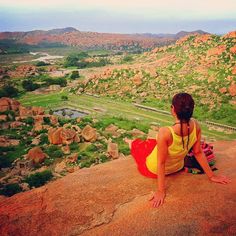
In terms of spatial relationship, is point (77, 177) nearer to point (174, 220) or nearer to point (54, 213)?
point (54, 213)

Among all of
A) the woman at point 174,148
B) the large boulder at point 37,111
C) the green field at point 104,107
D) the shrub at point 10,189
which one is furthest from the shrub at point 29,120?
the woman at point 174,148

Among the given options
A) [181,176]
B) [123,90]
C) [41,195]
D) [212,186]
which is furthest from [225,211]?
[123,90]

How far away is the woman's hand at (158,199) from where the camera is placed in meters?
4.35

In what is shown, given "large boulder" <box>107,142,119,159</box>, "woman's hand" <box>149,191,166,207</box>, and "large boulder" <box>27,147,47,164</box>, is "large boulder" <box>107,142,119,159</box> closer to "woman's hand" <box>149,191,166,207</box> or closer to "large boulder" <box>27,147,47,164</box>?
"large boulder" <box>27,147,47,164</box>

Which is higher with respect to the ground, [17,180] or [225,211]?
[225,211]

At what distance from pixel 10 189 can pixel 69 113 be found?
67.8ft

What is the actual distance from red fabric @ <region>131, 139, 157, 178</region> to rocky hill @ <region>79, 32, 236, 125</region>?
82.8 feet

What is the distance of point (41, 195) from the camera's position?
5117mm

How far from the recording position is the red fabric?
204 inches

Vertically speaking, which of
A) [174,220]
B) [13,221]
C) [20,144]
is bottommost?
[20,144]

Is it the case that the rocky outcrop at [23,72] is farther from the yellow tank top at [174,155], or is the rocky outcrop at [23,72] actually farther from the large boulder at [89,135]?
the yellow tank top at [174,155]

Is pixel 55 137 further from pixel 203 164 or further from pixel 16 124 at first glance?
pixel 203 164

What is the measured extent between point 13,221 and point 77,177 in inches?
57.8

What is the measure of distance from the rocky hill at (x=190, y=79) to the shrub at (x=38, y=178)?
18274mm
